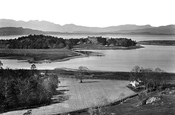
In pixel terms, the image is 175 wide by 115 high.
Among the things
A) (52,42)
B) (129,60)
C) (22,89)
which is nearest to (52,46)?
(52,42)

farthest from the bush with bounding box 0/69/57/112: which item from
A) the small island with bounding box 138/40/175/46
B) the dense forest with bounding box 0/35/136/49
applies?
the small island with bounding box 138/40/175/46

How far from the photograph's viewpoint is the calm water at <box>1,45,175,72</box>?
7.71 metres

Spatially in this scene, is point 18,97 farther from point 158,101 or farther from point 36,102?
point 158,101

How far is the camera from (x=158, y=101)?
24.3ft

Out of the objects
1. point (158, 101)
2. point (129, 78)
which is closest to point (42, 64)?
point (129, 78)

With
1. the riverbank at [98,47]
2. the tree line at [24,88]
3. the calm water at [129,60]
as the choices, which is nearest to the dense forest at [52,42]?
the riverbank at [98,47]

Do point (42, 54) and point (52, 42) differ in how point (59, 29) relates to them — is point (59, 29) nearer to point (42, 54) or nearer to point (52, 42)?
point (52, 42)

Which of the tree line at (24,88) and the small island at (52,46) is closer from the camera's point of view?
the tree line at (24,88)

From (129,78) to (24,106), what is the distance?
3.63 metres

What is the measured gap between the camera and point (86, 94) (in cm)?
718

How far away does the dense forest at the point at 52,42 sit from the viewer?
24.5ft

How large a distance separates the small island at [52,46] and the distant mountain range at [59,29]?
237 mm

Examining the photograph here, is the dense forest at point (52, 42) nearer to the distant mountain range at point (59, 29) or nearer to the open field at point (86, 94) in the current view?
the distant mountain range at point (59, 29)

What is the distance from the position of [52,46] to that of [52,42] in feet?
0.46
